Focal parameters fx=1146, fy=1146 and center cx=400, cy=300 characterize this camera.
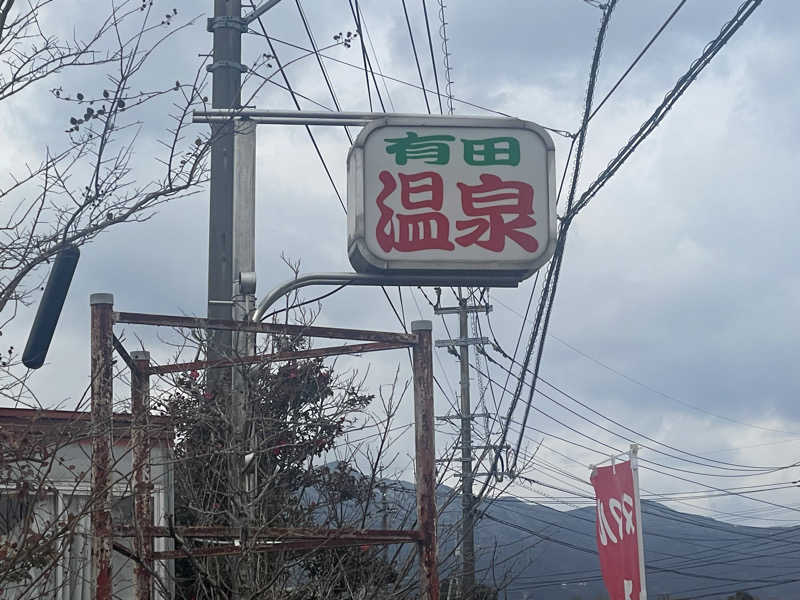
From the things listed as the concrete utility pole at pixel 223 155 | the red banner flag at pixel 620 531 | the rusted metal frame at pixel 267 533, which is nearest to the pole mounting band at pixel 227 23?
the concrete utility pole at pixel 223 155

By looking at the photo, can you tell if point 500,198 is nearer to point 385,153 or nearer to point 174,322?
point 385,153

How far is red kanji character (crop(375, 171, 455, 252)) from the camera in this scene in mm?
7816

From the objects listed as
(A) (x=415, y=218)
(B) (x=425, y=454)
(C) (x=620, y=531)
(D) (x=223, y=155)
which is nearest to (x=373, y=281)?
(A) (x=415, y=218)

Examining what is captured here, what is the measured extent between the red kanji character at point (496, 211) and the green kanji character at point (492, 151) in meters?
0.13

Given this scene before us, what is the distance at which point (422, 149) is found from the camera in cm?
806

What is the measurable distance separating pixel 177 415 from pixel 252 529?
1.15m

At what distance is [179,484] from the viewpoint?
815cm

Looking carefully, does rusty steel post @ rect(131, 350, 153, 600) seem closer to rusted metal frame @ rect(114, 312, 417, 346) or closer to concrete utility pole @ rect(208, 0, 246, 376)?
rusted metal frame @ rect(114, 312, 417, 346)

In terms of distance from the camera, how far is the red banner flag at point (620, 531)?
11312 millimetres

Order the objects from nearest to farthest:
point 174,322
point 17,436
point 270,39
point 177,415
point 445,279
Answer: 1. point 17,436
2. point 174,322
3. point 177,415
4. point 445,279
5. point 270,39

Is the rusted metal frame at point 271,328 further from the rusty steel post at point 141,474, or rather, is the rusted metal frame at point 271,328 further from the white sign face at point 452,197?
the white sign face at point 452,197

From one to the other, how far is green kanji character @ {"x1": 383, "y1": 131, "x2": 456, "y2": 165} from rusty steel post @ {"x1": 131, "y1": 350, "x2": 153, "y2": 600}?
2420mm

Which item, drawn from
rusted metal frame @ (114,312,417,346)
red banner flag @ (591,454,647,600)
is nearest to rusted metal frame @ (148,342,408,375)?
rusted metal frame @ (114,312,417,346)

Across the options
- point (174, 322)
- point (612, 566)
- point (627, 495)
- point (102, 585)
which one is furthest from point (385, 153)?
point (612, 566)
